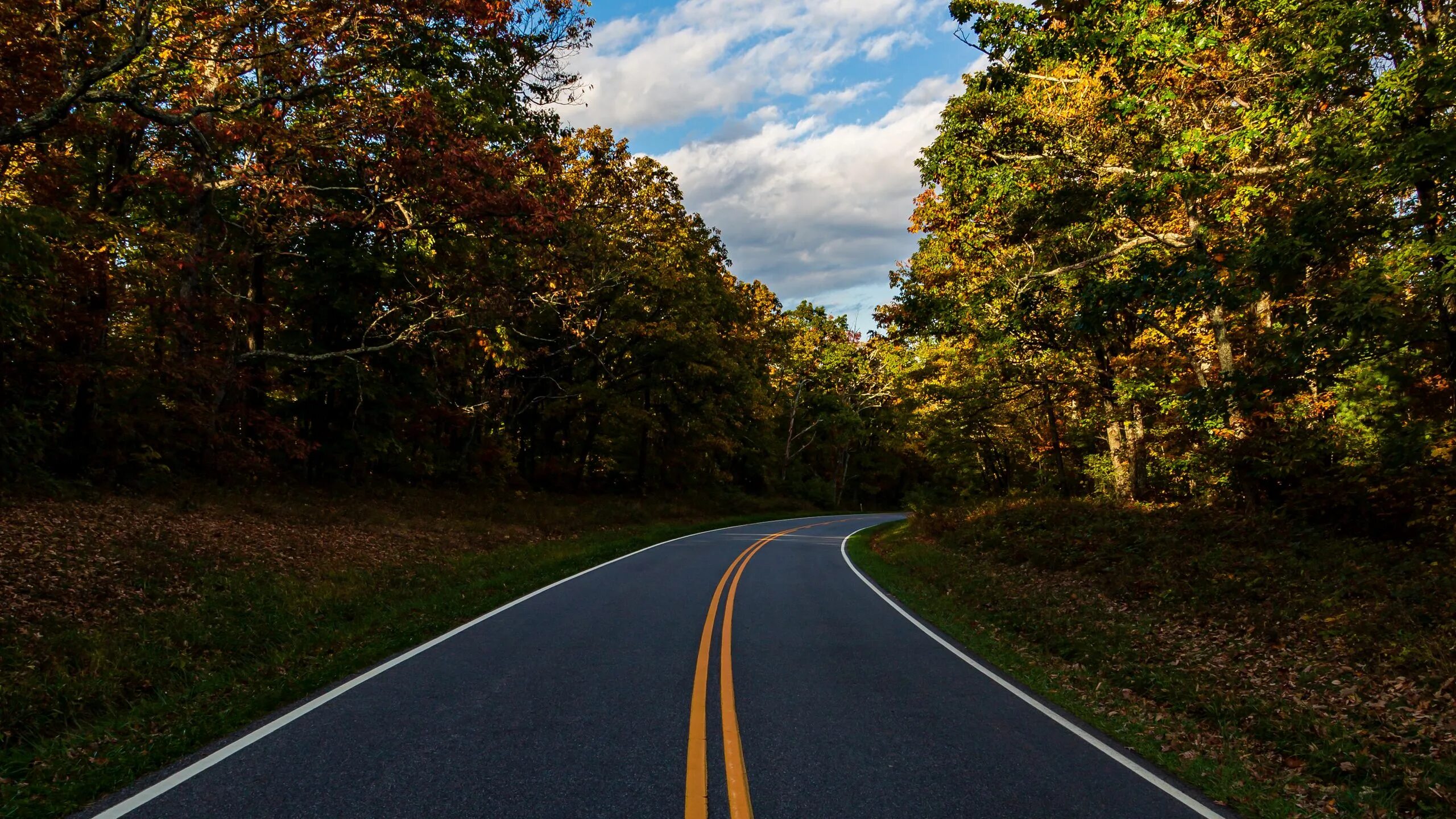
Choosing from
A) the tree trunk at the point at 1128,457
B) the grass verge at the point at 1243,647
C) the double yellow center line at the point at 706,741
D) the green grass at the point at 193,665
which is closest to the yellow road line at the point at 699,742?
the double yellow center line at the point at 706,741

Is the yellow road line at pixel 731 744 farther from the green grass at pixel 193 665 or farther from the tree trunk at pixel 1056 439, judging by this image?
the tree trunk at pixel 1056 439

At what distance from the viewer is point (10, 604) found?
749 centimetres

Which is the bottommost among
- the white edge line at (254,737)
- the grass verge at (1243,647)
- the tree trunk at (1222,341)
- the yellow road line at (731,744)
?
the grass verge at (1243,647)

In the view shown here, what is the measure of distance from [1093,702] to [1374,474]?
26.6ft

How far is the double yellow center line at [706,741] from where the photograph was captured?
4.16m

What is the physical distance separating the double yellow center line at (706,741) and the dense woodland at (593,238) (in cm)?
861

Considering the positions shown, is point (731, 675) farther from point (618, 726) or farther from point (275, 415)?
point (275, 415)

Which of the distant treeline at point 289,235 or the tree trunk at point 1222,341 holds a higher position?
the distant treeline at point 289,235

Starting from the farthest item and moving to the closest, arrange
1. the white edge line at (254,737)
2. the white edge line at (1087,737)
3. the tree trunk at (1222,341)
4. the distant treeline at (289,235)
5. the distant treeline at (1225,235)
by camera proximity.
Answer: the tree trunk at (1222,341) → the distant treeline at (289,235) → the distant treeline at (1225,235) → the white edge line at (1087,737) → the white edge line at (254,737)

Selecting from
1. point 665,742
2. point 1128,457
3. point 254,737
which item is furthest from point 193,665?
point 1128,457

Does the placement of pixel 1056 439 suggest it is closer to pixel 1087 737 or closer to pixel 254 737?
pixel 1087 737

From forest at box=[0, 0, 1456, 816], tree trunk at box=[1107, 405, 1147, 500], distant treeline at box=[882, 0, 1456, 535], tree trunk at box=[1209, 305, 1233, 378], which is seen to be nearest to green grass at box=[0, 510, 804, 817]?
forest at box=[0, 0, 1456, 816]

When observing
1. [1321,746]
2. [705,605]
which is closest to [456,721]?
[705,605]

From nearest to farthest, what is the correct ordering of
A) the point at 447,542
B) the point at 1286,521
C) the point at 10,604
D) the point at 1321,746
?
1. the point at 1321,746
2. the point at 10,604
3. the point at 1286,521
4. the point at 447,542
